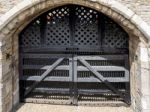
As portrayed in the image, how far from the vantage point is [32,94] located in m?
6.62

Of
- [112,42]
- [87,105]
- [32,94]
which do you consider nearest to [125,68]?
[112,42]

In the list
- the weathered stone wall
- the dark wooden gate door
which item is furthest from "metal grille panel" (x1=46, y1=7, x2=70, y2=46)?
the weathered stone wall

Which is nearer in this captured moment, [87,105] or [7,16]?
[7,16]

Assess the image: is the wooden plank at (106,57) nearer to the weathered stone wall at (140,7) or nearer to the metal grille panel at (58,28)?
the metal grille panel at (58,28)

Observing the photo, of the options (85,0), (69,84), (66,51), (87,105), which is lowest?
(87,105)

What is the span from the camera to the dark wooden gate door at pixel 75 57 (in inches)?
241

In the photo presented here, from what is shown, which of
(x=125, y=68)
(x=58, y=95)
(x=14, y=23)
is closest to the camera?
(x=14, y=23)

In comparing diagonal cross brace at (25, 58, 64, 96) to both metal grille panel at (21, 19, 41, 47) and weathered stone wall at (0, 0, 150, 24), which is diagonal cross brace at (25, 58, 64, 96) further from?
weathered stone wall at (0, 0, 150, 24)

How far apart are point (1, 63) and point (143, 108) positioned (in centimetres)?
273

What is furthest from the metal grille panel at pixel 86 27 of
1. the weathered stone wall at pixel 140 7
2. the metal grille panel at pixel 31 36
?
the weathered stone wall at pixel 140 7

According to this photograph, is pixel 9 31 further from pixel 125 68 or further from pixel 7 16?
pixel 125 68

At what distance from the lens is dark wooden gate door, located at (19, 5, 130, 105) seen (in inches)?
241

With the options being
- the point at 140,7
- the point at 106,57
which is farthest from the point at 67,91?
the point at 140,7

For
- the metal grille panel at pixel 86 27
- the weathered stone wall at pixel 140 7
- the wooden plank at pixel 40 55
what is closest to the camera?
the weathered stone wall at pixel 140 7
